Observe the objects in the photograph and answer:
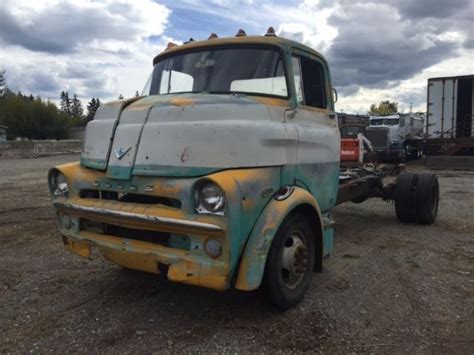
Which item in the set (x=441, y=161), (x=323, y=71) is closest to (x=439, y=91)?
(x=441, y=161)

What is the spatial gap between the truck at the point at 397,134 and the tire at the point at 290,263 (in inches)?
837

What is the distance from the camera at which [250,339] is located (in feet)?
12.3

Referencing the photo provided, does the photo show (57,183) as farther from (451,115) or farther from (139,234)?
(451,115)

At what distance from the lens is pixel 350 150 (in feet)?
53.7

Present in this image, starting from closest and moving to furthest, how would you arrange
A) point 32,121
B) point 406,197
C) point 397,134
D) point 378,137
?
point 406,197, point 378,137, point 397,134, point 32,121

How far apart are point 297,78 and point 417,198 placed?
4.57 meters

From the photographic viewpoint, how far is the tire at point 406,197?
8.37 meters

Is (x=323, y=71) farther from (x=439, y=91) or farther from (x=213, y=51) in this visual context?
(x=439, y=91)

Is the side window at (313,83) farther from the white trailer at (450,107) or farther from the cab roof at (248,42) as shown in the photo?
the white trailer at (450,107)

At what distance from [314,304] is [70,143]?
34181 mm

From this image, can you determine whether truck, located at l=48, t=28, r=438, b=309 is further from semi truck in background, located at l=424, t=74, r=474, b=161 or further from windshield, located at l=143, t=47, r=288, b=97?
semi truck in background, located at l=424, t=74, r=474, b=161

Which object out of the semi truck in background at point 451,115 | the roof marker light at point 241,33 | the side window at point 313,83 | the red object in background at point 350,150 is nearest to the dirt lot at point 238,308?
the side window at point 313,83

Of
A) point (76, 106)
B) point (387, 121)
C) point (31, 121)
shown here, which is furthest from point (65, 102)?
point (387, 121)

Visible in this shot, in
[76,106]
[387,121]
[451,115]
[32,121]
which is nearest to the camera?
[451,115]
